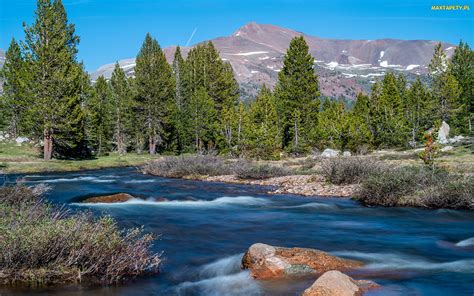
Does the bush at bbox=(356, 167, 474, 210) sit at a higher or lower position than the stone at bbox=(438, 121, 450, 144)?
lower

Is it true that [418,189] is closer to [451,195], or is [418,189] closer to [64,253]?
[451,195]

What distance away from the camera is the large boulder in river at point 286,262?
10.0 meters

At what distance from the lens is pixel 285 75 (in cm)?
6347

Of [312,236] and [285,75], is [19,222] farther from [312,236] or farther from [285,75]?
[285,75]

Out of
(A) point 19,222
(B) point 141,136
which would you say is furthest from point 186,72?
(A) point 19,222

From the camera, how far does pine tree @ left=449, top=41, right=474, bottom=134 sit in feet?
227

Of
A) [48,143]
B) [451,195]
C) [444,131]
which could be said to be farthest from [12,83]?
[451,195]

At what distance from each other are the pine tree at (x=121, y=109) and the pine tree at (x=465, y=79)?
4910 centimetres

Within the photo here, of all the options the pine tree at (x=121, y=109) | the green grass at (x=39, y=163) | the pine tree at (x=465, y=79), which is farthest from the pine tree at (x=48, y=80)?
the pine tree at (x=465, y=79)

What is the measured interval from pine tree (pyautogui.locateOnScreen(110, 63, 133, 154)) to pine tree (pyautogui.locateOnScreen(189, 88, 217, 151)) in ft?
30.3

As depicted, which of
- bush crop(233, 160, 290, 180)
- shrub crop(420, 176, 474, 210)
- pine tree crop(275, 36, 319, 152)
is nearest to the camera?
shrub crop(420, 176, 474, 210)

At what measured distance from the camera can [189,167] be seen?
37594mm

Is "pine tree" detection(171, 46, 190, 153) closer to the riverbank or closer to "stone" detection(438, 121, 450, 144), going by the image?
the riverbank

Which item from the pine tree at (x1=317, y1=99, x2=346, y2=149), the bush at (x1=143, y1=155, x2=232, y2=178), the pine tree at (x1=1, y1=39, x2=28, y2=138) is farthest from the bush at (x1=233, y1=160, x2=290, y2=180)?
the pine tree at (x1=1, y1=39, x2=28, y2=138)
